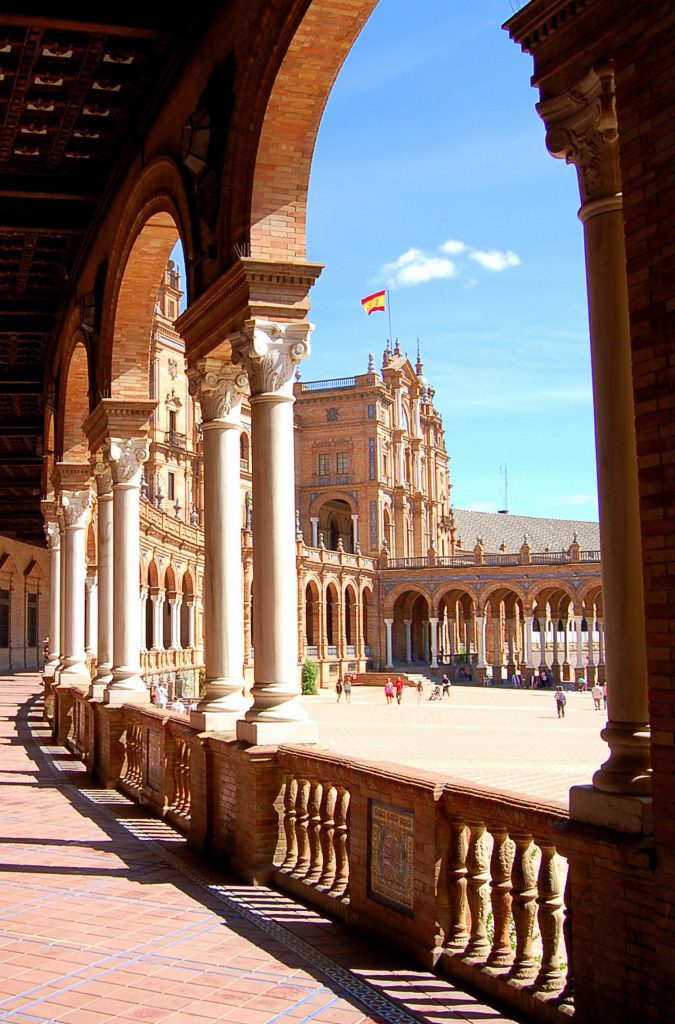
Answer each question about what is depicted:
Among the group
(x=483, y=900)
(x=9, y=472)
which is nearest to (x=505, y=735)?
(x=9, y=472)

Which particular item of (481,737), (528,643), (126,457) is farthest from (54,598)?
(528,643)

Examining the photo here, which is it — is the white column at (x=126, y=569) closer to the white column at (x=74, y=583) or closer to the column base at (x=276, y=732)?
the white column at (x=74, y=583)

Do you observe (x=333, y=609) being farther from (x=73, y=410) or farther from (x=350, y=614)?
(x=73, y=410)

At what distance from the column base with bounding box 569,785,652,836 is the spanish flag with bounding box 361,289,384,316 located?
202 ft

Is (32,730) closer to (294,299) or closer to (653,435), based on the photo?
(294,299)

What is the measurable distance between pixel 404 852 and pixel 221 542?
4.28 meters

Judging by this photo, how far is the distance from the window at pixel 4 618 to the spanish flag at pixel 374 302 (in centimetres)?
2960

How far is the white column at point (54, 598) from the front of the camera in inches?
909

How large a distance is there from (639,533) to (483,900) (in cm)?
200

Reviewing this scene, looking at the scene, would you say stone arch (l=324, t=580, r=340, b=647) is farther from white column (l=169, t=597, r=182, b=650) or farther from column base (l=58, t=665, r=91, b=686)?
column base (l=58, t=665, r=91, b=686)

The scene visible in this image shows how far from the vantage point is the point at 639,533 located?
4.46 meters

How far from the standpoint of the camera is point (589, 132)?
15.1 feet

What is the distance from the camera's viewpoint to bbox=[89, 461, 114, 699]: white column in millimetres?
14469

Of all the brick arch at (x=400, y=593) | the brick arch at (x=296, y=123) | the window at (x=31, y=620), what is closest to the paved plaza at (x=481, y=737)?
the brick arch at (x=296, y=123)
